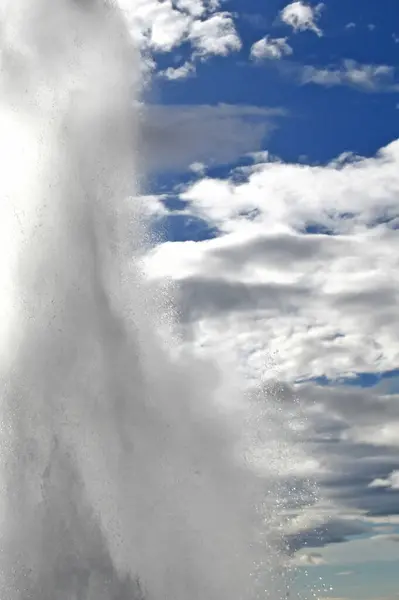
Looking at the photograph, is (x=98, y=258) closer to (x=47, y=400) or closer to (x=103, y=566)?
(x=47, y=400)

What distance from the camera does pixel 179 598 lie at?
68125mm

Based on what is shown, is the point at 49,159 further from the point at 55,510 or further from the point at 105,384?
the point at 55,510

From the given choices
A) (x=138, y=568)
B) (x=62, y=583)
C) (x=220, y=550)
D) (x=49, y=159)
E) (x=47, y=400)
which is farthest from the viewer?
(x=49, y=159)

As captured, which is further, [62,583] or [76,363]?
[76,363]

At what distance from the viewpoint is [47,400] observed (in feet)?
229

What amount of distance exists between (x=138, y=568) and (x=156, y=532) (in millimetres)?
4327

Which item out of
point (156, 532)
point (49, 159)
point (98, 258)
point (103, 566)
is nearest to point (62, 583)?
point (103, 566)

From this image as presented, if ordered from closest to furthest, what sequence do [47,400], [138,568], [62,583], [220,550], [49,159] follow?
[62,583], [138,568], [47,400], [220,550], [49,159]

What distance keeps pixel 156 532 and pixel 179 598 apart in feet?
14.6

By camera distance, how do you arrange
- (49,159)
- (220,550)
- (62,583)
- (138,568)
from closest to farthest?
1. (62,583)
2. (138,568)
3. (220,550)
4. (49,159)

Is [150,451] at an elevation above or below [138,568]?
above

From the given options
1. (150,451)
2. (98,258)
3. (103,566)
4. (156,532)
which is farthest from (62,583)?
(98,258)

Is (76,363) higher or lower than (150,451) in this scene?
higher

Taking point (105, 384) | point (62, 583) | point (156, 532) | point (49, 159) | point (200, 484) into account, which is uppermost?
point (49, 159)
